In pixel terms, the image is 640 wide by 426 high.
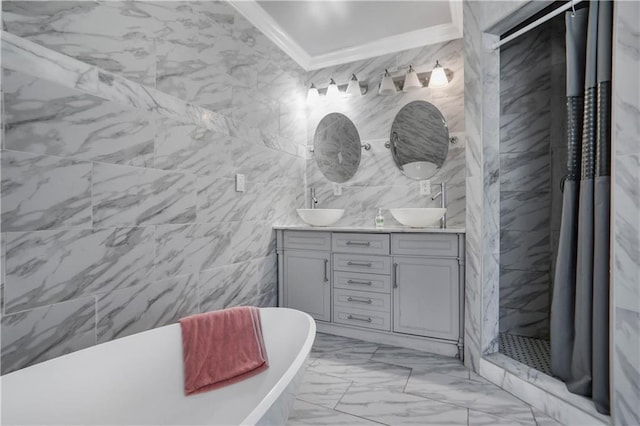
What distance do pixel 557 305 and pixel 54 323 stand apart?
2.59 m

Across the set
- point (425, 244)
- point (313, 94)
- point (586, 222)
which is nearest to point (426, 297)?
point (425, 244)

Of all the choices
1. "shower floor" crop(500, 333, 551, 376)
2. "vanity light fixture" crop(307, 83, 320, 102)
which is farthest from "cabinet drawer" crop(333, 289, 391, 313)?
"vanity light fixture" crop(307, 83, 320, 102)

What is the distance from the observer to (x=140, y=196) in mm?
1899

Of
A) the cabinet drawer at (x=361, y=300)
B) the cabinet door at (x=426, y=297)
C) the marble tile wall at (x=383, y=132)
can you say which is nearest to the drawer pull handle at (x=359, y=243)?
the cabinet door at (x=426, y=297)

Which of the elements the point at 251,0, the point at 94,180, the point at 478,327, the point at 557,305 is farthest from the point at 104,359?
the point at 251,0

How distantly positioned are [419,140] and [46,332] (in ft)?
9.91

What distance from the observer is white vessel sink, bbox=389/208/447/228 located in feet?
8.61

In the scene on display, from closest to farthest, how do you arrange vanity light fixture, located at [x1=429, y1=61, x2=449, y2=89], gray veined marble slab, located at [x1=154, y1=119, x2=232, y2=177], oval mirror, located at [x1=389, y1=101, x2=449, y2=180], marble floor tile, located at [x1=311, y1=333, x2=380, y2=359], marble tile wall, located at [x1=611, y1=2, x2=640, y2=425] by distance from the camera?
1. marble tile wall, located at [x1=611, y1=2, x2=640, y2=425]
2. gray veined marble slab, located at [x1=154, y1=119, x2=232, y2=177]
3. marble floor tile, located at [x1=311, y1=333, x2=380, y2=359]
4. vanity light fixture, located at [x1=429, y1=61, x2=449, y2=89]
5. oval mirror, located at [x1=389, y1=101, x2=449, y2=180]

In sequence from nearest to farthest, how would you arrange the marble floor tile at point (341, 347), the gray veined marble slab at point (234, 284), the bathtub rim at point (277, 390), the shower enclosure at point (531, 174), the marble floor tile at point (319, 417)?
1. the bathtub rim at point (277, 390)
2. the marble floor tile at point (319, 417)
3. the gray veined marble slab at point (234, 284)
4. the marble floor tile at point (341, 347)
5. the shower enclosure at point (531, 174)

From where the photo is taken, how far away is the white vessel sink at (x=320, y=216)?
10.2 ft

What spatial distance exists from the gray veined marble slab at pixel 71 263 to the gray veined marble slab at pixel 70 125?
391 mm

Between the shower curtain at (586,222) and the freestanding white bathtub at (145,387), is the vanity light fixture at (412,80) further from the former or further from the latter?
the freestanding white bathtub at (145,387)

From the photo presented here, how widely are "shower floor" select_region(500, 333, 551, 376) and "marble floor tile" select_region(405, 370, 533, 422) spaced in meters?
0.33

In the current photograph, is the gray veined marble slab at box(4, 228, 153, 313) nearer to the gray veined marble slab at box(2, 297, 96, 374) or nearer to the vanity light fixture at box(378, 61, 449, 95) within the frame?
the gray veined marble slab at box(2, 297, 96, 374)
